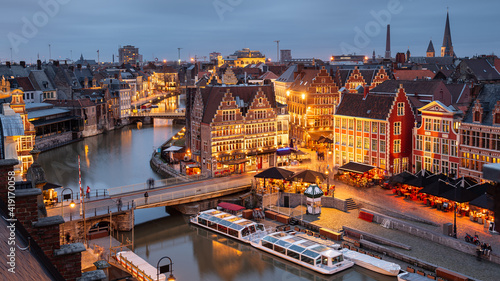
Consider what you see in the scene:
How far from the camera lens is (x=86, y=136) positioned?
86.6m

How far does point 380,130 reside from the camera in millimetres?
46719

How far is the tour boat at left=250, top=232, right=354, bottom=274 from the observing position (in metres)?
30.6

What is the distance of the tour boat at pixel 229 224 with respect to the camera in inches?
1432

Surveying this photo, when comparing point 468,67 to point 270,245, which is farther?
point 468,67

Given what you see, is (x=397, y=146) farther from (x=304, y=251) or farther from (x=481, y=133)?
(x=304, y=251)

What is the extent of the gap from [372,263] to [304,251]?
414 cm

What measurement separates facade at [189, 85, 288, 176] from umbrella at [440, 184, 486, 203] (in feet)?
67.4

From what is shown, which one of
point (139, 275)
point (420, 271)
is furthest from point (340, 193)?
point (139, 275)

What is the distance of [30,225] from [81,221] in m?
28.6

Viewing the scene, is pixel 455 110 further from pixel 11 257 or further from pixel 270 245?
pixel 11 257

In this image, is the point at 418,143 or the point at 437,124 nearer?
the point at 437,124

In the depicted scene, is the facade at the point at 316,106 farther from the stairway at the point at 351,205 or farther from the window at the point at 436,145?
the stairway at the point at 351,205

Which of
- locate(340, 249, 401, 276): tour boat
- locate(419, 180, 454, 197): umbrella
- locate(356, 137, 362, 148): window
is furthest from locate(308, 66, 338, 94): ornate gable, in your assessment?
locate(340, 249, 401, 276): tour boat


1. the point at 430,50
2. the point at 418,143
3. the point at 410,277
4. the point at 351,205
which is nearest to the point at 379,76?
the point at 418,143
